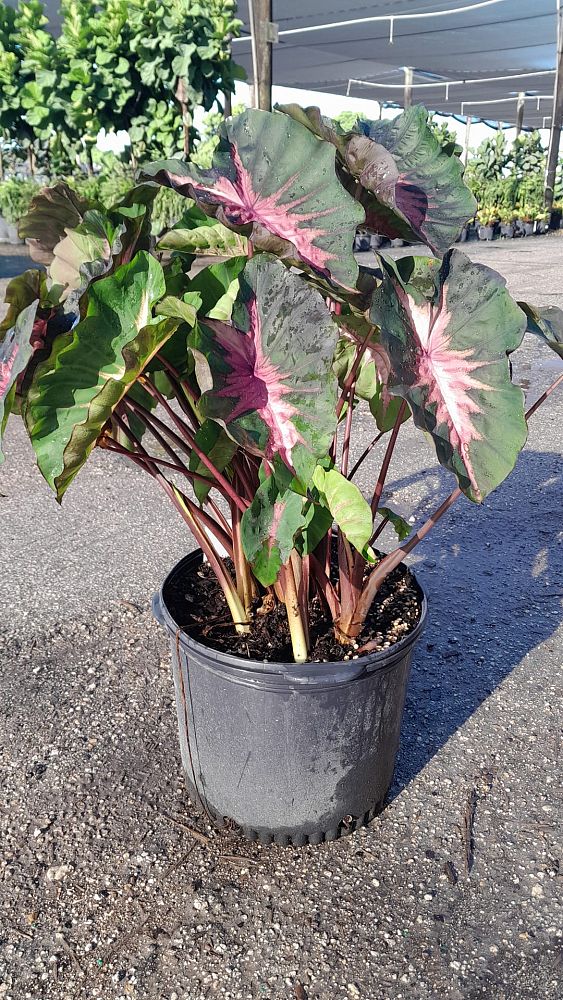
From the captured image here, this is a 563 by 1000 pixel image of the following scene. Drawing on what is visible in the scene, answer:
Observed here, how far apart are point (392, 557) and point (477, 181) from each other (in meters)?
11.4

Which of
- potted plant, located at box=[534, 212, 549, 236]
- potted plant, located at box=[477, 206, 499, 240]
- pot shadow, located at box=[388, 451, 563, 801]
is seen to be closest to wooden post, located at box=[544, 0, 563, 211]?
potted plant, located at box=[534, 212, 549, 236]

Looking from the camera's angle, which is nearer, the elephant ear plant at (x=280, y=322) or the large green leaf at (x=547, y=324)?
the elephant ear plant at (x=280, y=322)

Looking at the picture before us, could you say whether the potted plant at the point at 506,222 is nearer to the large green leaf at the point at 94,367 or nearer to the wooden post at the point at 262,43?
the wooden post at the point at 262,43

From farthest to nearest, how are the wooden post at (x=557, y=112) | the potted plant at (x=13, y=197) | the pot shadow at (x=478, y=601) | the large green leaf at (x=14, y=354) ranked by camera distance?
the wooden post at (x=557, y=112) → the potted plant at (x=13, y=197) → the pot shadow at (x=478, y=601) → the large green leaf at (x=14, y=354)

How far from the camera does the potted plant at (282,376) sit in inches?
37.4

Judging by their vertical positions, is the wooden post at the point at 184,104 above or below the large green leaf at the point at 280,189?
below

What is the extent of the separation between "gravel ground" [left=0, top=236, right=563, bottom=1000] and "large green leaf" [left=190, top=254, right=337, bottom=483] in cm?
71

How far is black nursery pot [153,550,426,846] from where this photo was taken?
1.16 metres

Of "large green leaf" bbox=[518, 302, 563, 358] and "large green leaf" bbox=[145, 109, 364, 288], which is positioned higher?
"large green leaf" bbox=[145, 109, 364, 288]

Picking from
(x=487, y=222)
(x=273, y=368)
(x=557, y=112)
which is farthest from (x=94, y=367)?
(x=557, y=112)

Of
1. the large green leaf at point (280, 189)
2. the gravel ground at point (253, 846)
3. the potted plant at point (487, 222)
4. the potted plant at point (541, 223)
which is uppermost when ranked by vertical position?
the large green leaf at point (280, 189)

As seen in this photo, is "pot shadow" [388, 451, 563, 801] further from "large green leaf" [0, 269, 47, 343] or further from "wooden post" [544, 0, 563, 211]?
"wooden post" [544, 0, 563, 211]

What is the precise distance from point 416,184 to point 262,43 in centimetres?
426

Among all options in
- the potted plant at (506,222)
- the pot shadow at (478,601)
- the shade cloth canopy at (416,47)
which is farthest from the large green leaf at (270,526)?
the potted plant at (506,222)
